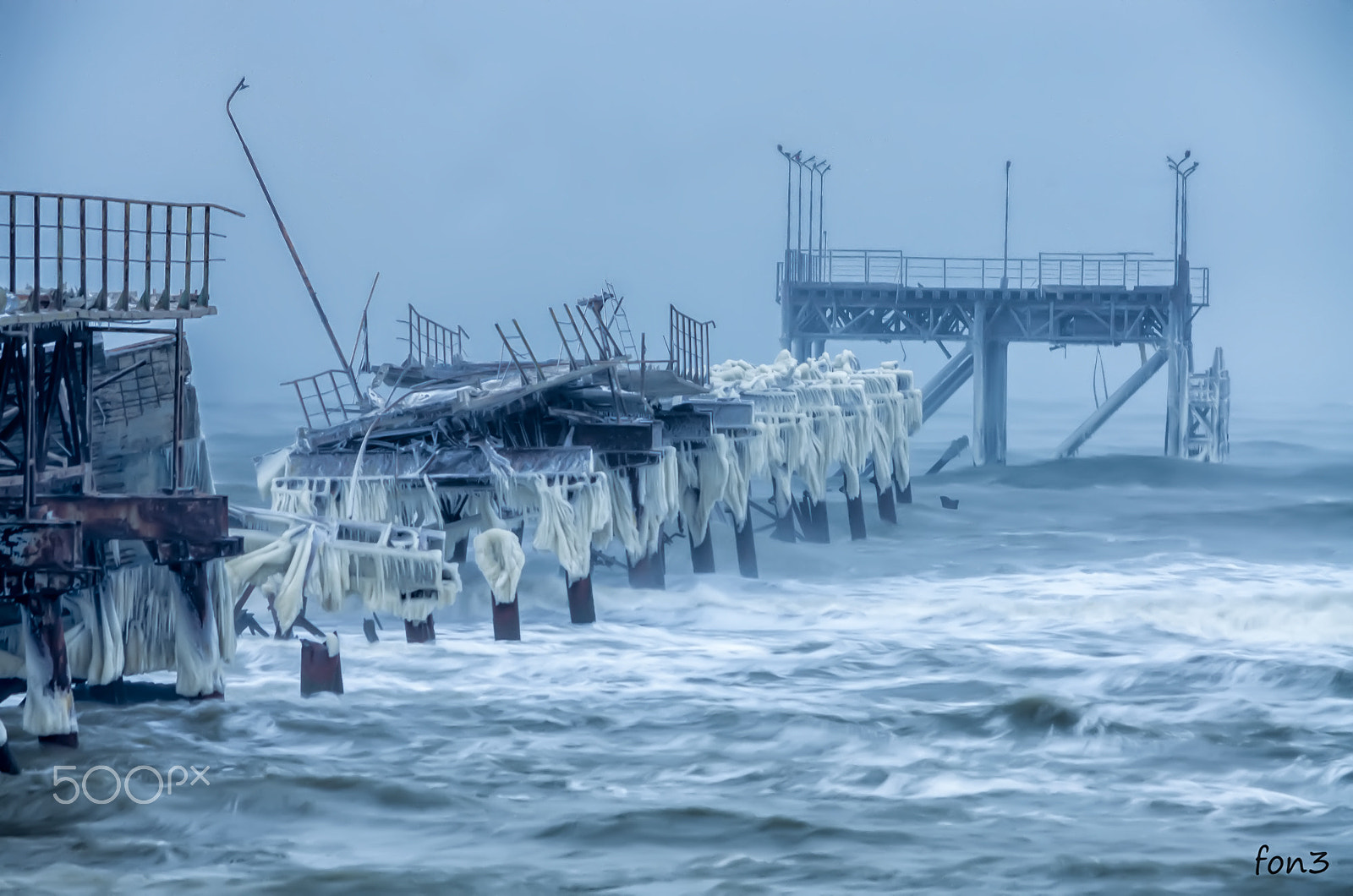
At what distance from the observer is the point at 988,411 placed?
5575cm

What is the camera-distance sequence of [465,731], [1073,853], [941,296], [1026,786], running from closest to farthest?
[1073,853] < [1026,786] < [465,731] < [941,296]

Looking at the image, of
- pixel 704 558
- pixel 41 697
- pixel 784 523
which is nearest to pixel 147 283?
pixel 41 697

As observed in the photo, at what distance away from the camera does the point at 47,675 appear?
14938 millimetres

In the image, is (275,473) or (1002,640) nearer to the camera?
(275,473)

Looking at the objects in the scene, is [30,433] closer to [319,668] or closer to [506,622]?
[319,668]

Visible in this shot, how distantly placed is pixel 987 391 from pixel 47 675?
42296mm

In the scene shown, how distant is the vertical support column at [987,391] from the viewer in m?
52.7

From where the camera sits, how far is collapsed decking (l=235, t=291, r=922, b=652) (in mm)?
18984

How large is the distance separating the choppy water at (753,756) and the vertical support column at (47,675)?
0.30m

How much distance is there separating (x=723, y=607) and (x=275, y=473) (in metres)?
7.99

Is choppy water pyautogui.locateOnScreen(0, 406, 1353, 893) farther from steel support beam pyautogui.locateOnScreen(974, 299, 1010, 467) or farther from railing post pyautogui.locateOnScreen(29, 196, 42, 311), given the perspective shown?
steel support beam pyautogui.locateOnScreen(974, 299, 1010, 467)

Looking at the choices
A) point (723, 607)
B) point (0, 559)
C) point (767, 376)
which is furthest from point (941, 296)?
point (0, 559)

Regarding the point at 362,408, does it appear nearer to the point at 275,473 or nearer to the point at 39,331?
the point at 275,473

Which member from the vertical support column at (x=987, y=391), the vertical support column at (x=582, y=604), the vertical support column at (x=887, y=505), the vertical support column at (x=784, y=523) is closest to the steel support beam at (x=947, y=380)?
the vertical support column at (x=987, y=391)
